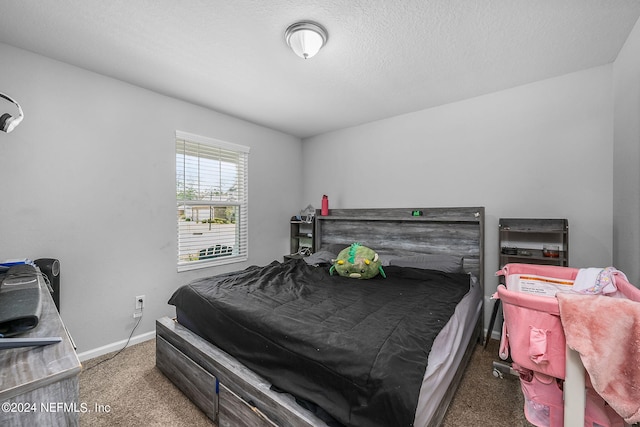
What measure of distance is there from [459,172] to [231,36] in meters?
2.66

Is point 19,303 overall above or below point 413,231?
below

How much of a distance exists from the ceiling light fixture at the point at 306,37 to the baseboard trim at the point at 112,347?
3.11 meters

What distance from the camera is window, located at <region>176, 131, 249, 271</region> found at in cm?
310

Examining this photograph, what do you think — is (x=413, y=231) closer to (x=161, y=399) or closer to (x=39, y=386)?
(x=161, y=399)

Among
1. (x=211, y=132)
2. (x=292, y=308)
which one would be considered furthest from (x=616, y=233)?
(x=211, y=132)

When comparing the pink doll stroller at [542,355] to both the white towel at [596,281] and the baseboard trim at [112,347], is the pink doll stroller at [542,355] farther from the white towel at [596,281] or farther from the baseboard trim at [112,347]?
the baseboard trim at [112,347]

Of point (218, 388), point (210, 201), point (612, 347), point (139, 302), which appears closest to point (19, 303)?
point (218, 388)

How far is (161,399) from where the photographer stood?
6.12 ft

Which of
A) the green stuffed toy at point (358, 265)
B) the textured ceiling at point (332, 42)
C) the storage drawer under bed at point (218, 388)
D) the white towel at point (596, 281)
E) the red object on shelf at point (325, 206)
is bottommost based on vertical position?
the storage drawer under bed at point (218, 388)

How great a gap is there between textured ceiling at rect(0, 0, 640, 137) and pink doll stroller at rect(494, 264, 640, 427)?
176 centimetres

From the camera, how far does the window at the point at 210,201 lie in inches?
122

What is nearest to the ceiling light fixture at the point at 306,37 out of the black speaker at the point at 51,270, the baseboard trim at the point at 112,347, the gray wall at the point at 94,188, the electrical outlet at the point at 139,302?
the gray wall at the point at 94,188

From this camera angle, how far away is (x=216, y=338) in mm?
1783

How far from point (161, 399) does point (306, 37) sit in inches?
109
